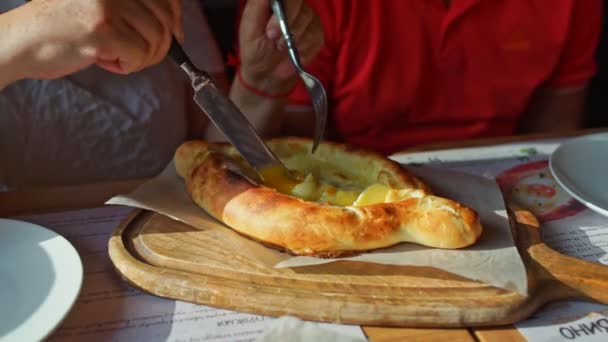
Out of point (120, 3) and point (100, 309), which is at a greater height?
point (120, 3)

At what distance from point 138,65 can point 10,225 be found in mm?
287

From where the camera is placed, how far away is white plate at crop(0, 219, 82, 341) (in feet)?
2.16

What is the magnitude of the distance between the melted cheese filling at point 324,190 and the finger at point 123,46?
0.25 m

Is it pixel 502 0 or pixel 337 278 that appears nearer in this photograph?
pixel 337 278

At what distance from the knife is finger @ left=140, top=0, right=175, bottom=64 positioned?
0.02m

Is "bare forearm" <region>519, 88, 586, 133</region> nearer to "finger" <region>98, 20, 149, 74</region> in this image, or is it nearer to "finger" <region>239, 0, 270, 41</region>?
"finger" <region>239, 0, 270, 41</region>

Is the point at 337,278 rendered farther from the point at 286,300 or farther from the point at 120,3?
the point at 120,3

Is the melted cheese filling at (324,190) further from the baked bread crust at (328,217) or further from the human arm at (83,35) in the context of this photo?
the human arm at (83,35)

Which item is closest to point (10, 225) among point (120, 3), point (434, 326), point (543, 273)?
point (120, 3)

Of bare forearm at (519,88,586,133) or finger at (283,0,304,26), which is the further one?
bare forearm at (519,88,586,133)

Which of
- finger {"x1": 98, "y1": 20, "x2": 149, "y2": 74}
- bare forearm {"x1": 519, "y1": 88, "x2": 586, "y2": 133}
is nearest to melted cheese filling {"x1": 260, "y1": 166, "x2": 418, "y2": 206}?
finger {"x1": 98, "y1": 20, "x2": 149, "y2": 74}

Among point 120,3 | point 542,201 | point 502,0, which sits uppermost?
point 120,3

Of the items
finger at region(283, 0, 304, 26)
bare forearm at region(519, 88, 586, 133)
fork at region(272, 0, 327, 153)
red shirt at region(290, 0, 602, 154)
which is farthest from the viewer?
bare forearm at region(519, 88, 586, 133)

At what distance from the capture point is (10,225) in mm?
842
